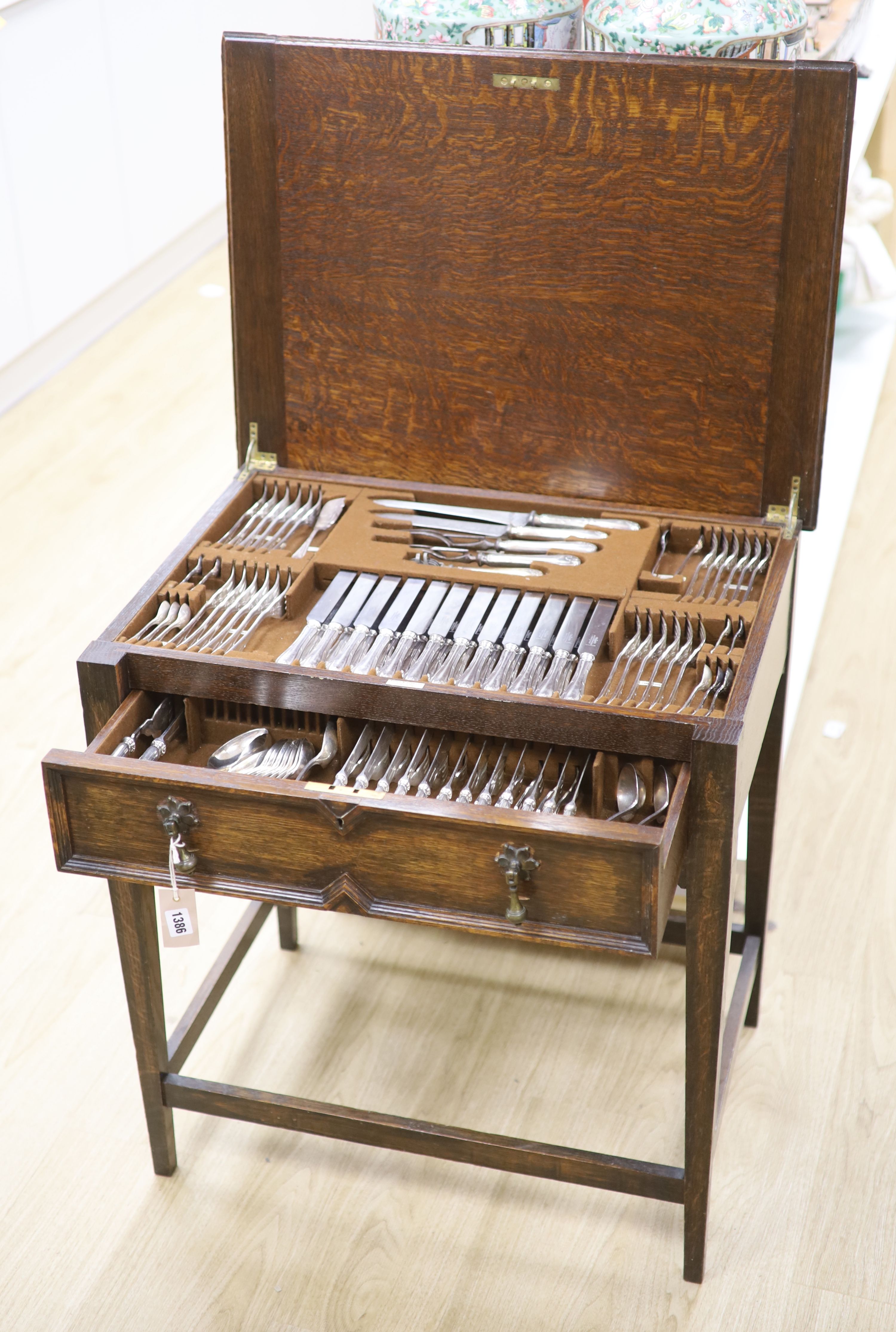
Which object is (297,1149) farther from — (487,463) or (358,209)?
(358,209)

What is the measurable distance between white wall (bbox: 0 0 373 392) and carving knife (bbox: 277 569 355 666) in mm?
2512

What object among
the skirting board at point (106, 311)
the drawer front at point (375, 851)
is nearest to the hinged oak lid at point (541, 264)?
the drawer front at point (375, 851)

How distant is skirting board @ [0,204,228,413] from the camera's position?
3.86 metres

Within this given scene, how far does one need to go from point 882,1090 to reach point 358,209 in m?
1.26

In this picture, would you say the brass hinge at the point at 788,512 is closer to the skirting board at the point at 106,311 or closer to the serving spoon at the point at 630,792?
the serving spoon at the point at 630,792

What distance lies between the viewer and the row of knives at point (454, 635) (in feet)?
4.67

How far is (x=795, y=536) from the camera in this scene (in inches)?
61.9

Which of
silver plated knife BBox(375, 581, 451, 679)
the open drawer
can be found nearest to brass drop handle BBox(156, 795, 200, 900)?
the open drawer

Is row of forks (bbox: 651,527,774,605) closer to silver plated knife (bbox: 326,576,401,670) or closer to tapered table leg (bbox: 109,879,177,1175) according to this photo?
silver plated knife (bbox: 326,576,401,670)

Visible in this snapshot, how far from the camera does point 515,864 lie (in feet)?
4.04

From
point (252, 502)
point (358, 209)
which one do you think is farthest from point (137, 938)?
point (358, 209)

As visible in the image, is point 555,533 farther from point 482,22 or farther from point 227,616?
point 482,22

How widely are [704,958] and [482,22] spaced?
1.01m

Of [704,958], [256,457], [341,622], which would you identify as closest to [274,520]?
[256,457]
